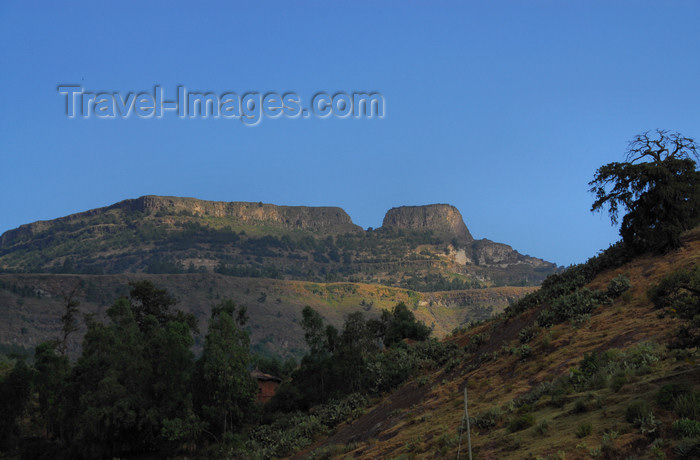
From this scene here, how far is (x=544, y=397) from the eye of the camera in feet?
72.4

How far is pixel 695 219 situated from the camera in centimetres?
3328

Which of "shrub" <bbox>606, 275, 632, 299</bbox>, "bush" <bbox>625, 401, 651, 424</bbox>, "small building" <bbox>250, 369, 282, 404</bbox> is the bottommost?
"small building" <bbox>250, 369, 282, 404</bbox>

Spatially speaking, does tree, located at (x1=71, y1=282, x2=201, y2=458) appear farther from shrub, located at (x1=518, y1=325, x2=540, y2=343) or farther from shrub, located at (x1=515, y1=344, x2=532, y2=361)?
shrub, located at (x1=515, y1=344, x2=532, y2=361)

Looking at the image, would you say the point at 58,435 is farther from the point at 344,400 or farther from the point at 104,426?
the point at 344,400

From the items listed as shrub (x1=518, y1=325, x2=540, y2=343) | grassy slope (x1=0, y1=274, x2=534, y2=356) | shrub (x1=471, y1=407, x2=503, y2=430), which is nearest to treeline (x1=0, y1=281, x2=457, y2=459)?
shrub (x1=518, y1=325, x2=540, y2=343)

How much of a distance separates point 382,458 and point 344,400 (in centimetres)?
2144

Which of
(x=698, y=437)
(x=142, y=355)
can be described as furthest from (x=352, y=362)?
(x=698, y=437)

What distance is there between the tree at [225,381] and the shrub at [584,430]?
3104 cm

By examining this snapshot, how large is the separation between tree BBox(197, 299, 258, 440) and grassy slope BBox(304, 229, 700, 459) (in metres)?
10.5

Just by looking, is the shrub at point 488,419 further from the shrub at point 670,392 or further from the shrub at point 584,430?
the shrub at point 670,392

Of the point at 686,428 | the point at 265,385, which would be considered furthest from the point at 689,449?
the point at 265,385

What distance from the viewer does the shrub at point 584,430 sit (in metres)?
16.5

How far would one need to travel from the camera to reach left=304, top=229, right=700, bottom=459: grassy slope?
1691 cm

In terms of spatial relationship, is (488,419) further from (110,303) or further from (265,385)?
(110,303)
